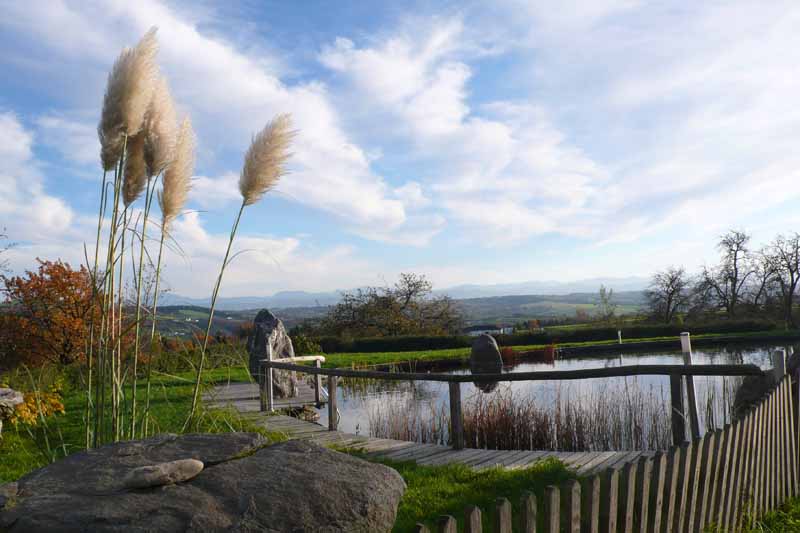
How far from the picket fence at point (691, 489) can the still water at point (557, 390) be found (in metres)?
3.36

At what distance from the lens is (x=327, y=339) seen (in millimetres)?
27734

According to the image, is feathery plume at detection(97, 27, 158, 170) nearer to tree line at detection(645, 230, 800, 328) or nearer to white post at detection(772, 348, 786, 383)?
white post at detection(772, 348, 786, 383)

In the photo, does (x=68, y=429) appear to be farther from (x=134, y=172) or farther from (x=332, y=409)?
(x=134, y=172)

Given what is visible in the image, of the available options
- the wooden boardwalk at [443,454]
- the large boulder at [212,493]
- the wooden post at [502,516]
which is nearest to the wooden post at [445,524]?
the wooden post at [502,516]

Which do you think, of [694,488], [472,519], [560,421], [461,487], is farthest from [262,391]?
[472,519]

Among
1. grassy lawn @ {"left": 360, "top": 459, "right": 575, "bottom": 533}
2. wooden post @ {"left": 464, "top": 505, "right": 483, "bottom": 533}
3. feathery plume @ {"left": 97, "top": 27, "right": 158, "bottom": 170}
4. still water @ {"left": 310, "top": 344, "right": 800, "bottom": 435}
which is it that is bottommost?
still water @ {"left": 310, "top": 344, "right": 800, "bottom": 435}

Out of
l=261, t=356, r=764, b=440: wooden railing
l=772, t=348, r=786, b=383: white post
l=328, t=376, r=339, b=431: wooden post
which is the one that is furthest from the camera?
l=328, t=376, r=339, b=431: wooden post

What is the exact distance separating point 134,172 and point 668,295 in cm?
4327

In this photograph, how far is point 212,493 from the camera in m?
2.46

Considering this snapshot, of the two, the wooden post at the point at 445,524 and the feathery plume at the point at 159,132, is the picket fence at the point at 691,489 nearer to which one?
the wooden post at the point at 445,524

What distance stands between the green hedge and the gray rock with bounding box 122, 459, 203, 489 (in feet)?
81.7

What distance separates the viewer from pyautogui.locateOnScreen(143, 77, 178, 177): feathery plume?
12.6 feet

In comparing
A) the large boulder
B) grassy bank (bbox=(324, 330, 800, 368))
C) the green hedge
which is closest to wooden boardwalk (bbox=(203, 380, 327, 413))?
grassy bank (bbox=(324, 330, 800, 368))

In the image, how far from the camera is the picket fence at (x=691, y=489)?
223 cm
